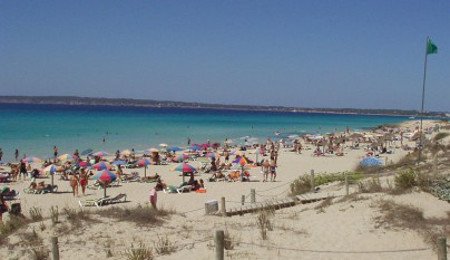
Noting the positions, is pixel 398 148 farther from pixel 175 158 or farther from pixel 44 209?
pixel 44 209

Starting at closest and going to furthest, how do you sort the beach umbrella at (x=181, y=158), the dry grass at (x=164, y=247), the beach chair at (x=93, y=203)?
the dry grass at (x=164, y=247), the beach chair at (x=93, y=203), the beach umbrella at (x=181, y=158)

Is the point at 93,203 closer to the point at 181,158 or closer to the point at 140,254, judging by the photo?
the point at 140,254

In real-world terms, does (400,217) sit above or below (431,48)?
below

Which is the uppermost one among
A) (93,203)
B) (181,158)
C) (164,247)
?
(164,247)

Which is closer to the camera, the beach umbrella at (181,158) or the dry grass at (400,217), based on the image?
the dry grass at (400,217)

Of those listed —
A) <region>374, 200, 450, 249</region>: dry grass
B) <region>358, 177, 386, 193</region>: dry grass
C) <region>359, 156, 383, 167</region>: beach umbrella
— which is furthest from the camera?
<region>359, 156, 383, 167</region>: beach umbrella

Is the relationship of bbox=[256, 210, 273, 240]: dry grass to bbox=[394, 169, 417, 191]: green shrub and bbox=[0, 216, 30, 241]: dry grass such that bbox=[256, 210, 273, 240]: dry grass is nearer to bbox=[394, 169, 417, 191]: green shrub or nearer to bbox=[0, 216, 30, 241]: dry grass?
bbox=[394, 169, 417, 191]: green shrub

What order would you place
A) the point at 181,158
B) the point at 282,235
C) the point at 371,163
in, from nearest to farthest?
the point at 282,235, the point at 371,163, the point at 181,158

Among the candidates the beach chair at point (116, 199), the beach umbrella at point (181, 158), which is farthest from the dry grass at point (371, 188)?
the beach umbrella at point (181, 158)

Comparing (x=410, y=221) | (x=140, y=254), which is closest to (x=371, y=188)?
(x=410, y=221)

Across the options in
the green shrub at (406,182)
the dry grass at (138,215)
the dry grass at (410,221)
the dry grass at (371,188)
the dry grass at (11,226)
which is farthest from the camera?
the dry grass at (371,188)

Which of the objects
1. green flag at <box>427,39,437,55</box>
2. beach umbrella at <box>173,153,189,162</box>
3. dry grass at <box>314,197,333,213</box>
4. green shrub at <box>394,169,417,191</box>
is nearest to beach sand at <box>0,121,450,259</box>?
dry grass at <box>314,197,333,213</box>

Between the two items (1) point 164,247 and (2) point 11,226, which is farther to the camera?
(2) point 11,226

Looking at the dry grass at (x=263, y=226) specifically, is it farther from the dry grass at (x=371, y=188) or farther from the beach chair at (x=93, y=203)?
the beach chair at (x=93, y=203)
